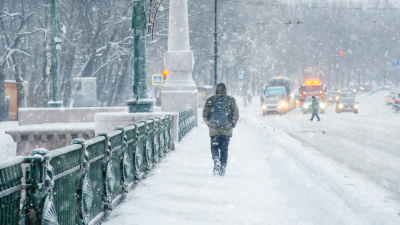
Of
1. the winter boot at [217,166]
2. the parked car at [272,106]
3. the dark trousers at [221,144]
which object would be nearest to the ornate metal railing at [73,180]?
the dark trousers at [221,144]

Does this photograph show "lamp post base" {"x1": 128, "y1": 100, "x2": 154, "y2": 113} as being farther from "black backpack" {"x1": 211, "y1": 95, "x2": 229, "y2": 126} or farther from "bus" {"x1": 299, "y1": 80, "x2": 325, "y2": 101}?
"bus" {"x1": 299, "y1": 80, "x2": 325, "y2": 101}

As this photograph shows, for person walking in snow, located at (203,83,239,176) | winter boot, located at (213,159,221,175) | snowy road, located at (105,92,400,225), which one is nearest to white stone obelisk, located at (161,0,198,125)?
snowy road, located at (105,92,400,225)

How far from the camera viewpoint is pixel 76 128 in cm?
2041

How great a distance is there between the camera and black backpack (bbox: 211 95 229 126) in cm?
803

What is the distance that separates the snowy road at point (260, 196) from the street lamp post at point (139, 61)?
7.74 ft

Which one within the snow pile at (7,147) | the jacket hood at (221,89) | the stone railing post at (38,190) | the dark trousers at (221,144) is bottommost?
the snow pile at (7,147)

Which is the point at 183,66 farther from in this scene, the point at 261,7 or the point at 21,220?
the point at 261,7

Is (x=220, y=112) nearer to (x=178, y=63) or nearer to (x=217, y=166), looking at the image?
(x=217, y=166)

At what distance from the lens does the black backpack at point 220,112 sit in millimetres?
8031

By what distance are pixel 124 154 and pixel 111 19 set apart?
27069mm

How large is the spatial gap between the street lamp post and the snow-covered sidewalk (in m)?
2.33

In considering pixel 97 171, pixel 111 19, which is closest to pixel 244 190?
pixel 97 171

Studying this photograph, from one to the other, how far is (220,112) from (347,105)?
31.5 metres

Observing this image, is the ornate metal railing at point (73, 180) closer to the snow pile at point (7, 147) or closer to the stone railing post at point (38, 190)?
the stone railing post at point (38, 190)
